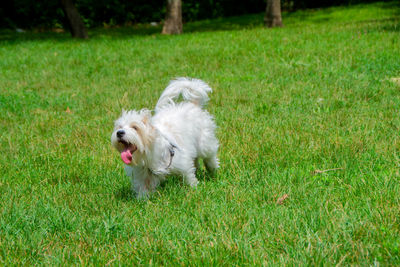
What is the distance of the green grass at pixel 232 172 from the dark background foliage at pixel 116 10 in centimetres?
1832

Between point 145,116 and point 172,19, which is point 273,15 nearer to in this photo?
point 172,19

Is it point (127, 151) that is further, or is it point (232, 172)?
point (232, 172)

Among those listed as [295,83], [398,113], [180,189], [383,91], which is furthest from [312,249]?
[295,83]

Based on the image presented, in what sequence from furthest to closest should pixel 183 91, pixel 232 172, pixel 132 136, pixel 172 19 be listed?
1. pixel 172 19
2. pixel 183 91
3. pixel 232 172
4. pixel 132 136

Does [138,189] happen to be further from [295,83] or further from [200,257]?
[295,83]

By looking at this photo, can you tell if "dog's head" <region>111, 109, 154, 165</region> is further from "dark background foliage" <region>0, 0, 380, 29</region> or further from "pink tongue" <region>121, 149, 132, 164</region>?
"dark background foliage" <region>0, 0, 380, 29</region>

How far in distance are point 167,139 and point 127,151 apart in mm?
503

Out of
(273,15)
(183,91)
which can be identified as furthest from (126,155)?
(273,15)

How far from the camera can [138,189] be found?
450 cm

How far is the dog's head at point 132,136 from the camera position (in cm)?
393

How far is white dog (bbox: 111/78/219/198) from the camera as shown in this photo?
159 inches

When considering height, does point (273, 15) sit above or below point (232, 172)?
above

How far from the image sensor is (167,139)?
14.5 feet

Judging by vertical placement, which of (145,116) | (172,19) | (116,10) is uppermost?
(116,10)
